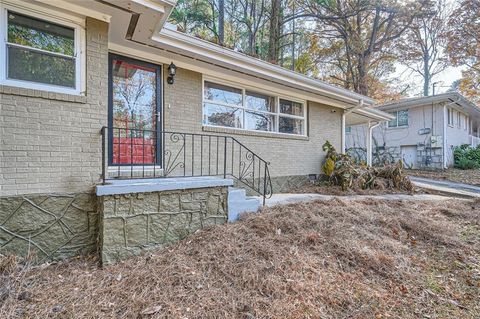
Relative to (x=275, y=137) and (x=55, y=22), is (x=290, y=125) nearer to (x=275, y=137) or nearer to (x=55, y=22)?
(x=275, y=137)

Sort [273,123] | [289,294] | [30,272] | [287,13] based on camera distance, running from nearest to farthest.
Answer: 1. [289,294]
2. [30,272]
3. [273,123]
4. [287,13]

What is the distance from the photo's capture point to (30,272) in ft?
8.95

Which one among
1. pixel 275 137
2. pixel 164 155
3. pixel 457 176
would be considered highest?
pixel 275 137

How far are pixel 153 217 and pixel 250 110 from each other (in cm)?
382

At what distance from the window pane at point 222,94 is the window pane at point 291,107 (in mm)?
1475

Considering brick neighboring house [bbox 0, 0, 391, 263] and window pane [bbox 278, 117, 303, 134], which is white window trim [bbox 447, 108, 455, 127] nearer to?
window pane [bbox 278, 117, 303, 134]

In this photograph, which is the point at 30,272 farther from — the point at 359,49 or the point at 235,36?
the point at 359,49

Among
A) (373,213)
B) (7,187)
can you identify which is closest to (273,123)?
(373,213)

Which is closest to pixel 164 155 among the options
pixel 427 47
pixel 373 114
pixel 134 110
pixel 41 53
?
pixel 134 110

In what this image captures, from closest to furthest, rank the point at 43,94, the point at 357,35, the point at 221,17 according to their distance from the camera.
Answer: the point at 43,94
the point at 221,17
the point at 357,35

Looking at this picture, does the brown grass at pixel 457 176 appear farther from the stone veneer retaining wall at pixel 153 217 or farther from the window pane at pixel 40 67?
the window pane at pixel 40 67

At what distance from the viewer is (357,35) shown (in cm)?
1518

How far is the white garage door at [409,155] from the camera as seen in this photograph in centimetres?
1466

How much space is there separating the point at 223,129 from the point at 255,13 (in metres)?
10.3
